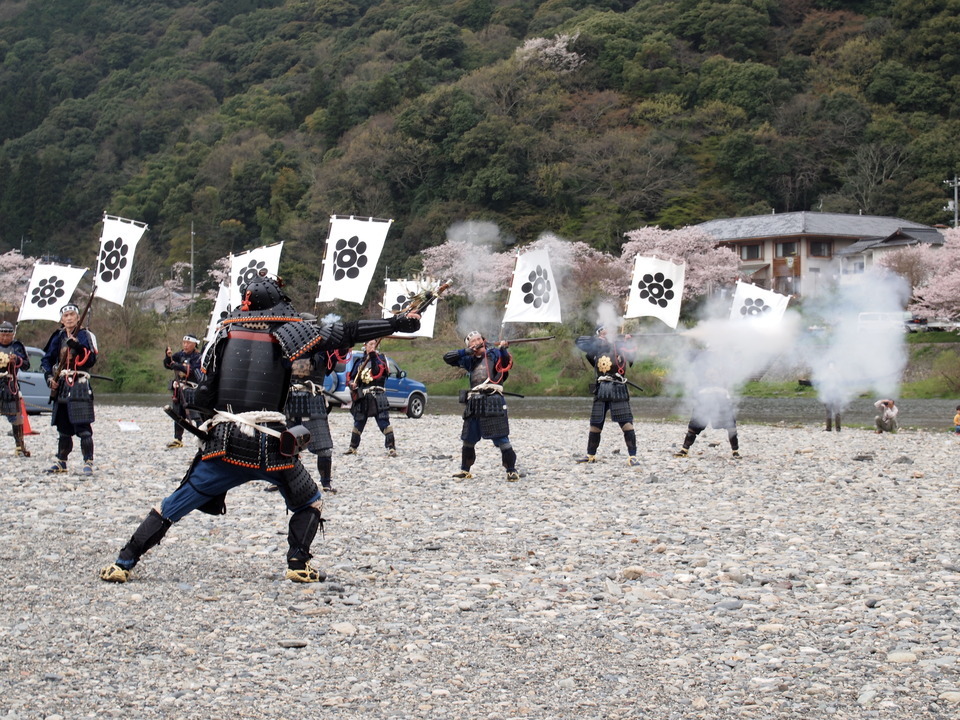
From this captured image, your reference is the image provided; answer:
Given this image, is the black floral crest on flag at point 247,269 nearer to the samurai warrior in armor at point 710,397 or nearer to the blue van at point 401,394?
the blue van at point 401,394

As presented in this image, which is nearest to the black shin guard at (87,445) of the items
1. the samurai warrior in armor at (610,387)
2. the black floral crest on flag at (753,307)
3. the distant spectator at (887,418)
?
the samurai warrior in armor at (610,387)

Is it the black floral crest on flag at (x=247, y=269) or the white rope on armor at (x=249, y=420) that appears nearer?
the white rope on armor at (x=249, y=420)

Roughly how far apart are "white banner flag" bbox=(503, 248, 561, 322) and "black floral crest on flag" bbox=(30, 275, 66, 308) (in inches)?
394

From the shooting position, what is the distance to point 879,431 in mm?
22125

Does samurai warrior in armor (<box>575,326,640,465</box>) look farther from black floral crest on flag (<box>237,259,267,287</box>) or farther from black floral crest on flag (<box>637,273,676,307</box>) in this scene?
black floral crest on flag (<box>237,259,267,287</box>)

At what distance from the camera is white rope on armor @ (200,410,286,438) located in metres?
6.94

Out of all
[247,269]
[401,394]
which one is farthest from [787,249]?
[247,269]

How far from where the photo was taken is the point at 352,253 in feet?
54.3

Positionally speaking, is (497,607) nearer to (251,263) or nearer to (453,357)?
(453,357)

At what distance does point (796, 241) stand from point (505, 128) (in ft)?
68.2

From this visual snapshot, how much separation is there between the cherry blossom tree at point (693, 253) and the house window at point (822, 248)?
5.21 metres

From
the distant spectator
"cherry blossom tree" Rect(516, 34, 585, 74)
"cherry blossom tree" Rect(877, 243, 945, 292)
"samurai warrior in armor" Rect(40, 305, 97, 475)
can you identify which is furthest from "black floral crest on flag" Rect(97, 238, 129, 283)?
"cherry blossom tree" Rect(516, 34, 585, 74)

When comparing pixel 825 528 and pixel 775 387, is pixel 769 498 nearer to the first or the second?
pixel 825 528

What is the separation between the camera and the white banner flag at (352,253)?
53.4 feet
